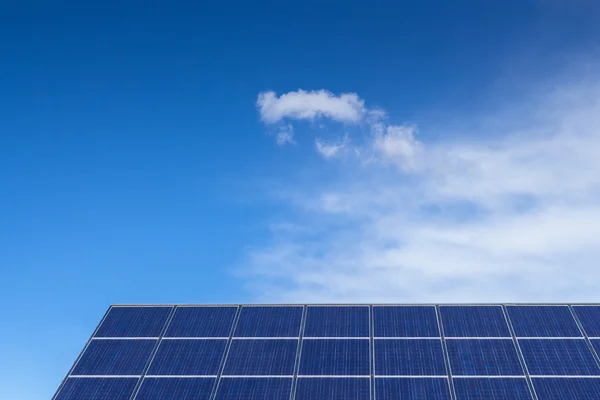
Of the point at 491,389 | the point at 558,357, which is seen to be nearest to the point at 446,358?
the point at 491,389

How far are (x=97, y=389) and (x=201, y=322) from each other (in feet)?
18.6

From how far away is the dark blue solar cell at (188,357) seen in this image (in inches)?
1066

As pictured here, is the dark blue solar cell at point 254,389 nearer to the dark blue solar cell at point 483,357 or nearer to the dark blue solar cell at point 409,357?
the dark blue solar cell at point 409,357

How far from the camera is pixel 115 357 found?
28234mm

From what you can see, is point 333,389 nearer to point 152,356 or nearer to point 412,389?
point 412,389

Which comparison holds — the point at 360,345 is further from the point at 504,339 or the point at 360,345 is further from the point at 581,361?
the point at 581,361

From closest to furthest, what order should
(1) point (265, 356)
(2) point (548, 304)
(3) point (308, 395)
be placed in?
1. (3) point (308, 395)
2. (1) point (265, 356)
3. (2) point (548, 304)

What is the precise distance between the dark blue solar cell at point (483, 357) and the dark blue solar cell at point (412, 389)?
3.53ft

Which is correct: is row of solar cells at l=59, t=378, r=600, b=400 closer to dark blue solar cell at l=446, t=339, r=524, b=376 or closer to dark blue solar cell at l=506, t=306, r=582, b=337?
dark blue solar cell at l=446, t=339, r=524, b=376

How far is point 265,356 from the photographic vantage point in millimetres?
27344

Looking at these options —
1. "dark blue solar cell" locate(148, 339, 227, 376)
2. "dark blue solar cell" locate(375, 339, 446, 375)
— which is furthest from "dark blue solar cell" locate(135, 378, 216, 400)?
"dark blue solar cell" locate(375, 339, 446, 375)

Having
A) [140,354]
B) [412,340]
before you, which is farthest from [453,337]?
[140,354]

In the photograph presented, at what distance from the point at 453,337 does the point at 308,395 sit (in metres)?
7.33

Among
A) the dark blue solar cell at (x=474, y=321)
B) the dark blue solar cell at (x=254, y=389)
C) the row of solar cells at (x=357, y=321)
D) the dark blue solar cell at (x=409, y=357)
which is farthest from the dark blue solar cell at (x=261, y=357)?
the dark blue solar cell at (x=474, y=321)
